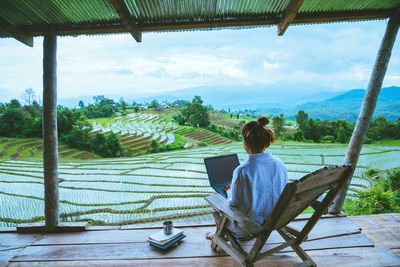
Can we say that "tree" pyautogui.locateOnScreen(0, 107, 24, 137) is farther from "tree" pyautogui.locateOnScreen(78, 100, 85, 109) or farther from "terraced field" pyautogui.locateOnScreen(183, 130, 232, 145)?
"tree" pyautogui.locateOnScreen(78, 100, 85, 109)

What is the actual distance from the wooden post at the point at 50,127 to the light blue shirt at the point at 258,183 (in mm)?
→ 2250

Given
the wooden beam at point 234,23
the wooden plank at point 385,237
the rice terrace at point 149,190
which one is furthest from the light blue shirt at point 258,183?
the rice terrace at point 149,190

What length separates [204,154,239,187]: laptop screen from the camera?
2.21m

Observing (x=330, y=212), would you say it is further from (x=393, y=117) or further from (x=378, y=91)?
(x=393, y=117)

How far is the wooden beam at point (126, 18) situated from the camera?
1.82 meters

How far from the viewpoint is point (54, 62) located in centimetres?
248

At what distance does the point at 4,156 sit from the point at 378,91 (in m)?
18.6

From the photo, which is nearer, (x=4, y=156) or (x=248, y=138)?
(x=248, y=138)

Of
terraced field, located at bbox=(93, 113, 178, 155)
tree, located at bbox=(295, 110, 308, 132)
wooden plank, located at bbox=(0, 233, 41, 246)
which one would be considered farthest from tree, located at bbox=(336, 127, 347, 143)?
terraced field, located at bbox=(93, 113, 178, 155)

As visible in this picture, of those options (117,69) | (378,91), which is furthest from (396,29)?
(117,69)

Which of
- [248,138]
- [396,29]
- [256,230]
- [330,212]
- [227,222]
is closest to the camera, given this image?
[256,230]

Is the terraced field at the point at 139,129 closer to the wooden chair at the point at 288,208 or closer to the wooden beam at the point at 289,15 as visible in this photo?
the wooden beam at the point at 289,15

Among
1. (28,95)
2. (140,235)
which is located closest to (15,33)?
(140,235)

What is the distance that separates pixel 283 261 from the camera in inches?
75.5
